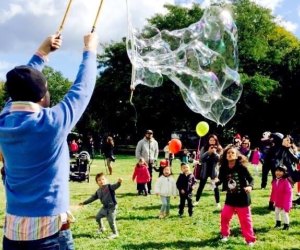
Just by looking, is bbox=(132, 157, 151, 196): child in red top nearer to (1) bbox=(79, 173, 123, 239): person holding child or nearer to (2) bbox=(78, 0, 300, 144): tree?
(1) bbox=(79, 173, 123, 239): person holding child

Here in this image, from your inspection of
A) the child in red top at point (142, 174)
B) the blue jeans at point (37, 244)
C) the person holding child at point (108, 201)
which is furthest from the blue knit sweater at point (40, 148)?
the child in red top at point (142, 174)

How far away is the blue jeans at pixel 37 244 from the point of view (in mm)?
2844

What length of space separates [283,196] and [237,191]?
5.76 feet

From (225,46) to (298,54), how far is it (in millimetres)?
37179

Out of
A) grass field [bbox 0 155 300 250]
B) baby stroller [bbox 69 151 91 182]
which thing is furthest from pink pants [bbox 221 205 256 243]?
baby stroller [bbox 69 151 91 182]

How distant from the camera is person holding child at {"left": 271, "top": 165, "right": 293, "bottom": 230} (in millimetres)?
9680

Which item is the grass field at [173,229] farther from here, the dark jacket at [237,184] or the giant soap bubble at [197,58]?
the giant soap bubble at [197,58]

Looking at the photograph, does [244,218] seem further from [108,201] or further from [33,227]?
[33,227]

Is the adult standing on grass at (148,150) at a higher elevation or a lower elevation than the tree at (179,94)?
lower

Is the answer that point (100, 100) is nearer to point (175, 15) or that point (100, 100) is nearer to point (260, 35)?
point (175, 15)

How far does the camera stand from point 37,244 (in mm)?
2844

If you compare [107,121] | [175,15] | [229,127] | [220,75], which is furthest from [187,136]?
[220,75]

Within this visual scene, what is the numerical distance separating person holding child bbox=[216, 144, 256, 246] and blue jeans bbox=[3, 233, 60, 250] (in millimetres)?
5923

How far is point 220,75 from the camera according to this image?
33.6ft
